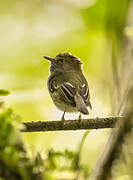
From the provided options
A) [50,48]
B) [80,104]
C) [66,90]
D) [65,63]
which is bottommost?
[80,104]

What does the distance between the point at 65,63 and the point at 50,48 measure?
1.20 meters

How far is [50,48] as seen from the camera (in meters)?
4.25

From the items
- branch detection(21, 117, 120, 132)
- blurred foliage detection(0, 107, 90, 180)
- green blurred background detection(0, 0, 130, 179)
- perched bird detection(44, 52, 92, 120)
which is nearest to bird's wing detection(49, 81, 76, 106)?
perched bird detection(44, 52, 92, 120)

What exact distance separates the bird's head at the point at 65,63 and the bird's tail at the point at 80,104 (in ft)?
4.41

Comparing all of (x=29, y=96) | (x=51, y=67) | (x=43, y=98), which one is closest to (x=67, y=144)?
(x=29, y=96)

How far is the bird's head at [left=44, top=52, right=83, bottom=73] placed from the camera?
5.12 meters

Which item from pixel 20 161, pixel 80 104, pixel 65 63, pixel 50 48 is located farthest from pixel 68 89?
pixel 20 161

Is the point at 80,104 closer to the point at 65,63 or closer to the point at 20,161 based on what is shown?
the point at 65,63

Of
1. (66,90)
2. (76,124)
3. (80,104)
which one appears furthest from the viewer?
(66,90)

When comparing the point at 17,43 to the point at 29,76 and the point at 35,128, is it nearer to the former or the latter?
the point at 29,76

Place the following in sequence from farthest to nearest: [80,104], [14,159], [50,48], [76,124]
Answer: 1. [50,48]
2. [80,104]
3. [76,124]
4. [14,159]

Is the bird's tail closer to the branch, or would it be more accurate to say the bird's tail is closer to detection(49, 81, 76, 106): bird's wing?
detection(49, 81, 76, 106): bird's wing

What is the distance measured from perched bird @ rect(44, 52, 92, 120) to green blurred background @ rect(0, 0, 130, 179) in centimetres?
9

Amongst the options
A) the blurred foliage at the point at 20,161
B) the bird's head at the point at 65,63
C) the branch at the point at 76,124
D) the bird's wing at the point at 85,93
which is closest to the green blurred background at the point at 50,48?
the bird's wing at the point at 85,93
